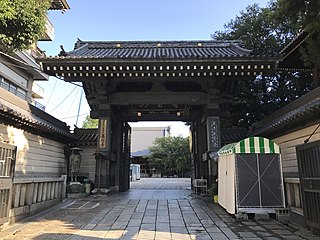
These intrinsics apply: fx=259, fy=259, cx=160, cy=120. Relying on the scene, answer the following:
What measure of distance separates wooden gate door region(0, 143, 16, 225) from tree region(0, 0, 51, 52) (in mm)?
2869

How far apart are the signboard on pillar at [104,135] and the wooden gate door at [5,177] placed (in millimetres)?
4381

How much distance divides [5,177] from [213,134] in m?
6.84

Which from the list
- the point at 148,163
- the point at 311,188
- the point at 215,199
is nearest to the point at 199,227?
the point at 311,188

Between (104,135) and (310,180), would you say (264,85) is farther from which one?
(310,180)

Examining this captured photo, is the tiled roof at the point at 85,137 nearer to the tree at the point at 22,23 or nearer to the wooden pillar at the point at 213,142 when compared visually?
the wooden pillar at the point at 213,142

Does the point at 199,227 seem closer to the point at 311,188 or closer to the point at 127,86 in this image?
the point at 311,188

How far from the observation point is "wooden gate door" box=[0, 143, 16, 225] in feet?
16.7

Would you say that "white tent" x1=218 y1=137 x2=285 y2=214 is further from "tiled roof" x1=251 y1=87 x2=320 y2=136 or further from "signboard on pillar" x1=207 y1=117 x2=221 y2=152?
"signboard on pillar" x1=207 y1=117 x2=221 y2=152

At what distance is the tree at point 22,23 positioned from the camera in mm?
6086

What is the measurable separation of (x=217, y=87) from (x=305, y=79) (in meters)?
5.52

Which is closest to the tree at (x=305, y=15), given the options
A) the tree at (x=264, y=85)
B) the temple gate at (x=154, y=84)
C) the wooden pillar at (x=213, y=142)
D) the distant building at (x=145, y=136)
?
the temple gate at (x=154, y=84)

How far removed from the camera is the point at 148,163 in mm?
36344

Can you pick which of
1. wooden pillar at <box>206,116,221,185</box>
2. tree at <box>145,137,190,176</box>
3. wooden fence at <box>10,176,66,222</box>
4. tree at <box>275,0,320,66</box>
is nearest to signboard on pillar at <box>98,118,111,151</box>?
wooden fence at <box>10,176,66,222</box>

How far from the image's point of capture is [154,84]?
409 inches
